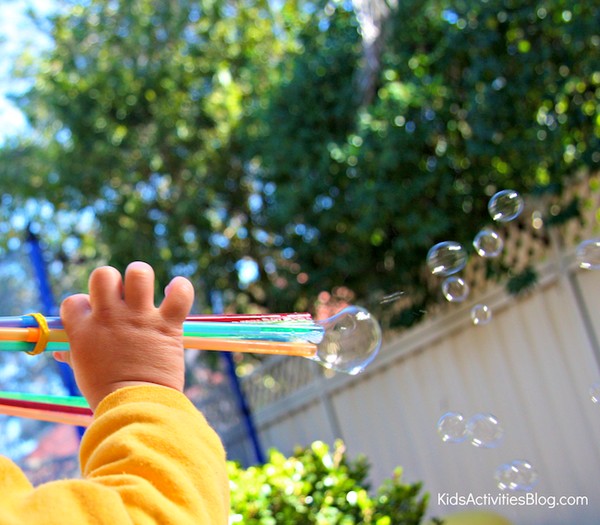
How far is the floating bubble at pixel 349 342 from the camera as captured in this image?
71.9 inches

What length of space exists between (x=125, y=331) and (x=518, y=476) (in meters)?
1.94

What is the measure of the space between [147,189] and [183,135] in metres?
0.57

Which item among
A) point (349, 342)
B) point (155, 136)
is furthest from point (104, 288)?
point (155, 136)

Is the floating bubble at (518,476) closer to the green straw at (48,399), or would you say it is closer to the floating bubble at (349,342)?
the floating bubble at (349,342)

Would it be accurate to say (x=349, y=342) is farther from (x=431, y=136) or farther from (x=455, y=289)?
(x=431, y=136)

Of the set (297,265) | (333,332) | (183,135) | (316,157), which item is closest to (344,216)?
(316,157)

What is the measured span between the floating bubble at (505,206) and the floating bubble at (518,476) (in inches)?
29.1

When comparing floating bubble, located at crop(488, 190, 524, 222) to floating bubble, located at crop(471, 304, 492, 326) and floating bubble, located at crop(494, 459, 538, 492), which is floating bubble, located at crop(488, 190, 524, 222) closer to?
floating bubble, located at crop(471, 304, 492, 326)

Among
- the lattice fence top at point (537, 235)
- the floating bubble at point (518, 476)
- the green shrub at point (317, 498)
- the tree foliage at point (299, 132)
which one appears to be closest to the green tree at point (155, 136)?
the tree foliage at point (299, 132)

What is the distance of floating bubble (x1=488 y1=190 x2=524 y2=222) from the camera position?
2686mm

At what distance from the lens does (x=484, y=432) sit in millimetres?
2607

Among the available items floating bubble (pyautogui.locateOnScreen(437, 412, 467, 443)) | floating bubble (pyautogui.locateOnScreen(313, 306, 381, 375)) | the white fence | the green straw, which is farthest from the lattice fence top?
the green straw

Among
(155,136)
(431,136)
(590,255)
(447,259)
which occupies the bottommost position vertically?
(590,255)

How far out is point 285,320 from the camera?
1.28m
